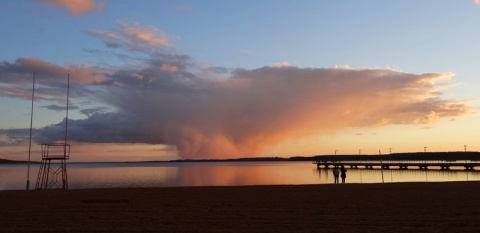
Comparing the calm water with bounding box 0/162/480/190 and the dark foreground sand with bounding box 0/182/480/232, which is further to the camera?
the calm water with bounding box 0/162/480/190

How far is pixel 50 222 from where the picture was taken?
13.3m

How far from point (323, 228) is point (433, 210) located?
566 cm

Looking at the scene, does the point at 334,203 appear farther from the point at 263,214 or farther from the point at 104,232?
the point at 104,232

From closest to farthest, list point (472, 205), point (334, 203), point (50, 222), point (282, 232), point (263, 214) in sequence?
point (282, 232), point (50, 222), point (263, 214), point (472, 205), point (334, 203)

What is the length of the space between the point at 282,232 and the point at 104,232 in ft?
14.9

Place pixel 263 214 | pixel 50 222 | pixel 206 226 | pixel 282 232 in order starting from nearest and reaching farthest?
pixel 282 232
pixel 206 226
pixel 50 222
pixel 263 214

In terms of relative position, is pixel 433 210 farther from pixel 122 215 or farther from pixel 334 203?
pixel 122 215

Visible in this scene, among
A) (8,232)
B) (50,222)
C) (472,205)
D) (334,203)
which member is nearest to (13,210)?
(50,222)

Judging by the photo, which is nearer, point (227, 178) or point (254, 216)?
point (254, 216)

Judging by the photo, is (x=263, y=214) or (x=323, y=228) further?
(x=263, y=214)

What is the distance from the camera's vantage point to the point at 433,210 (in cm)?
1512

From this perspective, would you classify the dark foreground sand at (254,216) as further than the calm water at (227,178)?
No

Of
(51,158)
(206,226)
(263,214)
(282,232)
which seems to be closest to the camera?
(282,232)

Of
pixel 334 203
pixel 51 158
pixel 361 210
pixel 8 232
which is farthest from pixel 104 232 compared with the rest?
pixel 51 158
